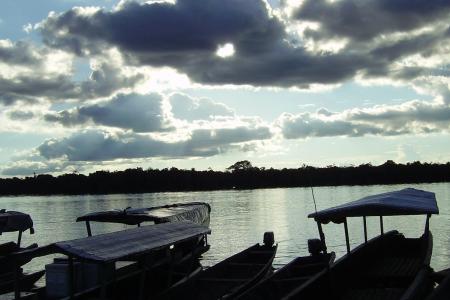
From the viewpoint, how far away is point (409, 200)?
59.6 ft

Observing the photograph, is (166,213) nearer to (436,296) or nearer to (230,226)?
(436,296)

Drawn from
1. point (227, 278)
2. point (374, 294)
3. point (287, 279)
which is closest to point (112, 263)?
point (287, 279)

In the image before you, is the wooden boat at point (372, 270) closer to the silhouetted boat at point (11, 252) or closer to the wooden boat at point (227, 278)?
the wooden boat at point (227, 278)

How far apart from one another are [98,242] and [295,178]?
599ft

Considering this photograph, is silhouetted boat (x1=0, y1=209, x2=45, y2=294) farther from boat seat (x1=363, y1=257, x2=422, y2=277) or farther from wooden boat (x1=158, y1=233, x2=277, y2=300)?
boat seat (x1=363, y1=257, x2=422, y2=277)

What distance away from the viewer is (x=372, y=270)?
2086cm

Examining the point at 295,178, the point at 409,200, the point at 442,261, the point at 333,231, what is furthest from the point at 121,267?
the point at 295,178

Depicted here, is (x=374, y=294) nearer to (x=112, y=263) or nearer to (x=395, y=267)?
(x=395, y=267)

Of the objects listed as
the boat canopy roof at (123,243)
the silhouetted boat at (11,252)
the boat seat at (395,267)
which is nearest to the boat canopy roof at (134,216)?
the silhouetted boat at (11,252)

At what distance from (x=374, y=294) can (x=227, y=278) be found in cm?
757

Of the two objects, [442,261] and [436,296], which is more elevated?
A: [436,296]

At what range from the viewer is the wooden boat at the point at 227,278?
1934cm

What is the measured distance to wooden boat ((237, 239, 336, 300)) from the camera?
17547mm

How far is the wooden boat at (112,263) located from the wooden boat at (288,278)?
2.86 meters
